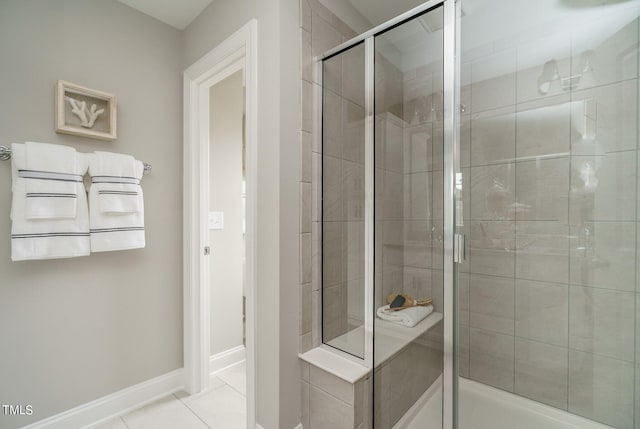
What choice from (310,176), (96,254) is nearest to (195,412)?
(96,254)

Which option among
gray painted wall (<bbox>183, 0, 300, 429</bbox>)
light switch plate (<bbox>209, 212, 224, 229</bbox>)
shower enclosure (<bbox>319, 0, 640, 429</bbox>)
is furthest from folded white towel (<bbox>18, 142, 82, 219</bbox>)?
shower enclosure (<bbox>319, 0, 640, 429</bbox>)

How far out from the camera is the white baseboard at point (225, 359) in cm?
223

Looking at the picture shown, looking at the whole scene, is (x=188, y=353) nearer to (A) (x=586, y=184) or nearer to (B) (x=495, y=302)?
(B) (x=495, y=302)

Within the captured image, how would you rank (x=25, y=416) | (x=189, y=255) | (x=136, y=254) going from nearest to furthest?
(x=25, y=416), (x=136, y=254), (x=189, y=255)

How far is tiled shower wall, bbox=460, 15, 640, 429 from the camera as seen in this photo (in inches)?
36.7

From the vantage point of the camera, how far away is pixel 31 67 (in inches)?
57.9

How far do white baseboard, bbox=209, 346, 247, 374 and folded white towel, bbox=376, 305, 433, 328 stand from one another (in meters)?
1.36

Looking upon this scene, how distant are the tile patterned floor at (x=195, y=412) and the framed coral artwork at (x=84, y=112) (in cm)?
178

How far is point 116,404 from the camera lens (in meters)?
1.74

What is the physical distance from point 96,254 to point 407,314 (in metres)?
1.88

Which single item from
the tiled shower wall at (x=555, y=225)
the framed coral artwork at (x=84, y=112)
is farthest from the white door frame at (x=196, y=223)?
the tiled shower wall at (x=555, y=225)

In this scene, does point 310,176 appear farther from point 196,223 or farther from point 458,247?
point 196,223

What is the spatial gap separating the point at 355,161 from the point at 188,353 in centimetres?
183

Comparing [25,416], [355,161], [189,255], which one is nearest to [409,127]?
[355,161]
